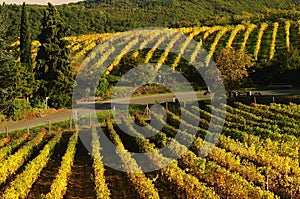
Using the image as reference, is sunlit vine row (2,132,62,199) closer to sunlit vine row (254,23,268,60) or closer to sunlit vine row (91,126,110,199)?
sunlit vine row (91,126,110,199)

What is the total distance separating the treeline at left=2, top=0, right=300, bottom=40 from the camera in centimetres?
8681

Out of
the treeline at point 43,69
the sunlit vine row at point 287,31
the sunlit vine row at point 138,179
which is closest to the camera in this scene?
the sunlit vine row at point 138,179

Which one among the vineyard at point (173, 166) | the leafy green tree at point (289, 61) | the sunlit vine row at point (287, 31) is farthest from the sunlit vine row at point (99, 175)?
the sunlit vine row at point (287, 31)

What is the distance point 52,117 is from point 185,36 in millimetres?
37491

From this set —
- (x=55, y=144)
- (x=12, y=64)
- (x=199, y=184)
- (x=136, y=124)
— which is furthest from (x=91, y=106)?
(x=199, y=184)

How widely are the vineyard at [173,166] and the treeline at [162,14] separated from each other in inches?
2105

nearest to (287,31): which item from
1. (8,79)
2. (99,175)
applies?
(8,79)

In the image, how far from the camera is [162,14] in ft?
416

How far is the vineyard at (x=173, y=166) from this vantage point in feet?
49.3

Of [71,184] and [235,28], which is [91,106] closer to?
[71,184]

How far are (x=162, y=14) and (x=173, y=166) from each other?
113m

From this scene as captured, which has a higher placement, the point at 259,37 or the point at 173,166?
the point at 259,37

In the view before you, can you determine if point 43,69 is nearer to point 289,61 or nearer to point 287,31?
point 289,61

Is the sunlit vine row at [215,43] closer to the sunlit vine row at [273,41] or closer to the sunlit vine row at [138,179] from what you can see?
the sunlit vine row at [273,41]
